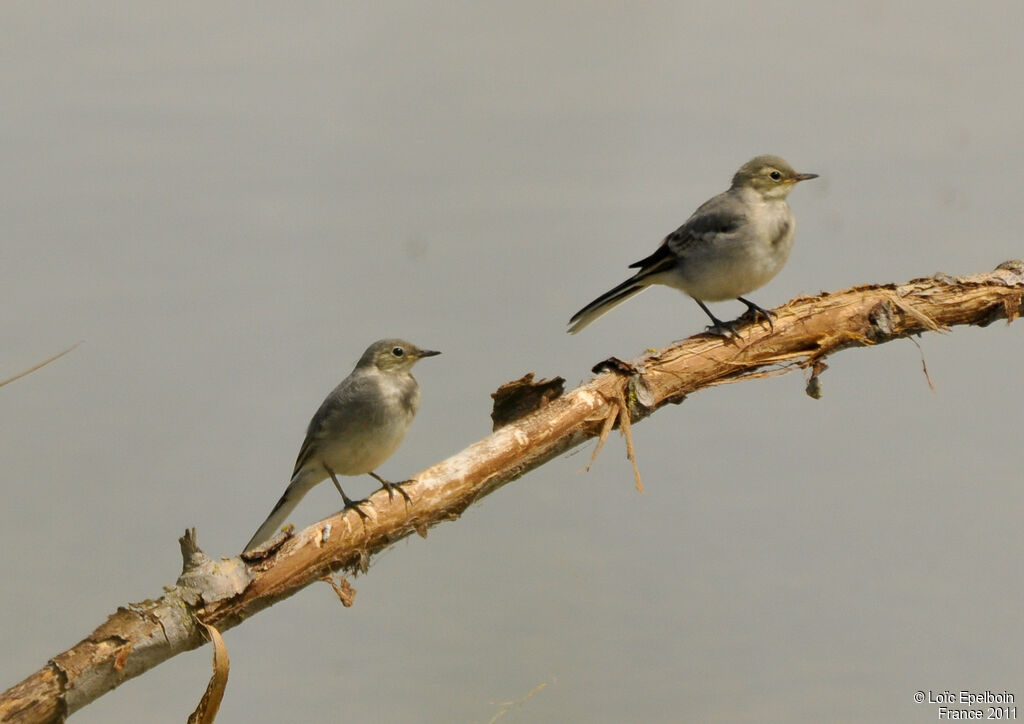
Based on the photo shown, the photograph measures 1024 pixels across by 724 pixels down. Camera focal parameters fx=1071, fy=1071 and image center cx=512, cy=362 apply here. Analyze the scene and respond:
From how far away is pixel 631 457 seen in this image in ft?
12.3

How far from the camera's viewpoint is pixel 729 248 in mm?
4309

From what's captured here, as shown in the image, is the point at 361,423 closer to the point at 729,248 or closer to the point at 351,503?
the point at 351,503

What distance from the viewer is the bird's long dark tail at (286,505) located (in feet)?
13.4

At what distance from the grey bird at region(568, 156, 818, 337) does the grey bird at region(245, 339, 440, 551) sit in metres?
0.83

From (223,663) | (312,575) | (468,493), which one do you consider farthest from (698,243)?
(223,663)

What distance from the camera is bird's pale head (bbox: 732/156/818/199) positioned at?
4531mm

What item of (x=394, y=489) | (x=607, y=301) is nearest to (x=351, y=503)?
(x=394, y=489)

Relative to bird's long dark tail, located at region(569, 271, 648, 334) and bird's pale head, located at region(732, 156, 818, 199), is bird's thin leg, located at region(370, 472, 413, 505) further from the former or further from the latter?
bird's pale head, located at region(732, 156, 818, 199)

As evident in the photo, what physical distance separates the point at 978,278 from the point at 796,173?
0.86m

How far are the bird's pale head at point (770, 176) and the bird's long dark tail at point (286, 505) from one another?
219cm

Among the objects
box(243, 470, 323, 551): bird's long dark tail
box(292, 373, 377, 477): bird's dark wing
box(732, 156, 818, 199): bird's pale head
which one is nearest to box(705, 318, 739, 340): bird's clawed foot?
box(732, 156, 818, 199): bird's pale head

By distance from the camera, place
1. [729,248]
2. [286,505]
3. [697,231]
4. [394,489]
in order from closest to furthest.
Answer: [394,489] → [286,505] → [729,248] → [697,231]

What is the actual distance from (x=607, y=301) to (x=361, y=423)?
1194mm

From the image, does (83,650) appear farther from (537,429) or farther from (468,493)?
(537,429)
